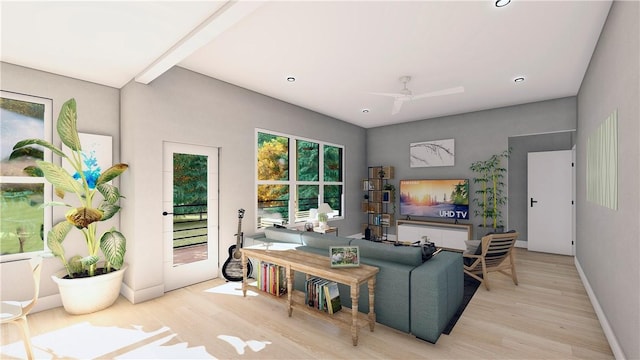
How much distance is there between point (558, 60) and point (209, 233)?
16.2ft

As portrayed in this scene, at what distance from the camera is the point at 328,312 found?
2551 mm

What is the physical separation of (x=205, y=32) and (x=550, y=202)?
6233 mm

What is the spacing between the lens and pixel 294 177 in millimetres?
5191

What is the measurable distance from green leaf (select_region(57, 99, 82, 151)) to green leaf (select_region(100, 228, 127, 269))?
3.34 ft

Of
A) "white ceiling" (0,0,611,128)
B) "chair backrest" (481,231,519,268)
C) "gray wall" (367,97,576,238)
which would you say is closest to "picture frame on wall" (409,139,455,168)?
"gray wall" (367,97,576,238)

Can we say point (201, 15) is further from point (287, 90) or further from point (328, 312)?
point (328, 312)

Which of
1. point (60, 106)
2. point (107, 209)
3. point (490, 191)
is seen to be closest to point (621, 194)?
point (490, 191)

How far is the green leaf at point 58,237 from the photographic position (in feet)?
9.22

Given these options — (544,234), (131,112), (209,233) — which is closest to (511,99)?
(544,234)

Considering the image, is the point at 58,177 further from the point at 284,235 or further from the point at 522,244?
the point at 522,244

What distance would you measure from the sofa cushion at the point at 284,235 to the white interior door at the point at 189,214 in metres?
0.78

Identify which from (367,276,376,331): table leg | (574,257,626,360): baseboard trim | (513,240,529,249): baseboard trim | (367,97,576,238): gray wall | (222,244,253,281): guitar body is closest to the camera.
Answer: (574,257,626,360): baseboard trim

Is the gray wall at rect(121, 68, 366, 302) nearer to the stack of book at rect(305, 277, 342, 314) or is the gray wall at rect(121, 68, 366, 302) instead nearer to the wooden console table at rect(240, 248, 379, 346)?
the wooden console table at rect(240, 248, 379, 346)

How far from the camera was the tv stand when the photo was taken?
5371mm
